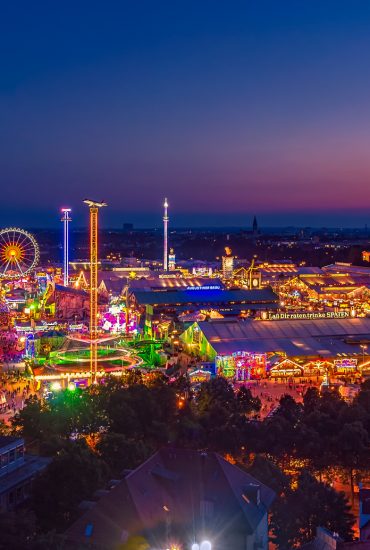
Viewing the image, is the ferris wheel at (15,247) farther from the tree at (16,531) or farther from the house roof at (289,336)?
the tree at (16,531)

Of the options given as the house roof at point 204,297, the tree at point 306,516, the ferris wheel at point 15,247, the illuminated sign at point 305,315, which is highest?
the ferris wheel at point 15,247

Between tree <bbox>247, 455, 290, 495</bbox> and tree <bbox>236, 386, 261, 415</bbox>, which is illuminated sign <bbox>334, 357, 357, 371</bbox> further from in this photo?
tree <bbox>247, 455, 290, 495</bbox>

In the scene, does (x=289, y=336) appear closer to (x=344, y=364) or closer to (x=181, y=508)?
(x=344, y=364)

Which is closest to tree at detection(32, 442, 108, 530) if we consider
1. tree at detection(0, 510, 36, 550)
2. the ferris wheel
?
tree at detection(0, 510, 36, 550)

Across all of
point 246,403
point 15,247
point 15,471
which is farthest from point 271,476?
point 15,247

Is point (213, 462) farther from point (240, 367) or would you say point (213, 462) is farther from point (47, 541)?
point (240, 367)

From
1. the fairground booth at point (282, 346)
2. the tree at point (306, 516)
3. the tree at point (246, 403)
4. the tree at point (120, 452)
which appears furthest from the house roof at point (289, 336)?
the tree at point (306, 516)

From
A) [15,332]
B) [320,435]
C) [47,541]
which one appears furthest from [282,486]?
[15,332]
